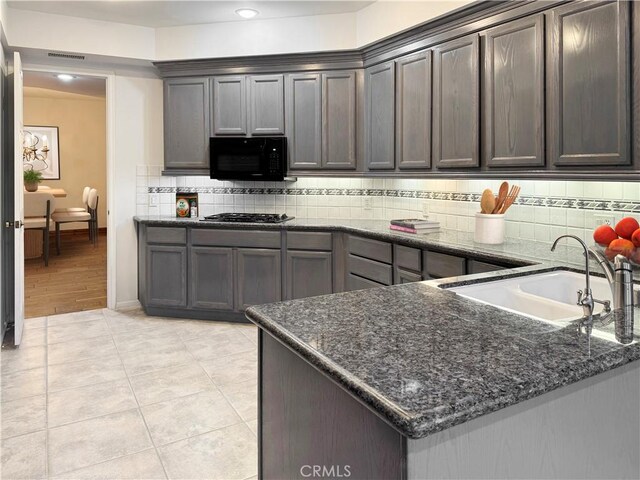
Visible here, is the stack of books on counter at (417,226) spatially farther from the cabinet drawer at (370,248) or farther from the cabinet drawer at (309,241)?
the cabinet drawer at (309,241)

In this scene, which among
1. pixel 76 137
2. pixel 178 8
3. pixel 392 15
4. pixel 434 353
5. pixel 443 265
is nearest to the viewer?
pixel 434 353

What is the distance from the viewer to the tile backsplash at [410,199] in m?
2.68

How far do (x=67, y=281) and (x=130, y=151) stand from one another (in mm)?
2246

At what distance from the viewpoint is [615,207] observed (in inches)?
100

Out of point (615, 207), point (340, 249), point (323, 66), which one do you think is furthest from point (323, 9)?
point (615, 207)

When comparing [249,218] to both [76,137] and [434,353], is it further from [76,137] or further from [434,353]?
[76,137]

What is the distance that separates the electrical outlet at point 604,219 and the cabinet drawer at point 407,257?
3.18 feet

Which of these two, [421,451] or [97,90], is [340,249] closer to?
[421,451]

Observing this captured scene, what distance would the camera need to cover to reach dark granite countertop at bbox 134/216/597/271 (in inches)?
92.0

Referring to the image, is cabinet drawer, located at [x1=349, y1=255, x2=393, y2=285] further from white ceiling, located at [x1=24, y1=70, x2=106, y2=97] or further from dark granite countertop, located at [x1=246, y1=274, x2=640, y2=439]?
white ceiling, located at [x1=24, y1=70, x2=106, y2=97]

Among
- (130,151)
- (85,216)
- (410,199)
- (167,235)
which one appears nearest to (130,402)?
(167,235)

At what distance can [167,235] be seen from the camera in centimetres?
427

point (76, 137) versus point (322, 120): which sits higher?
point (76, 137)

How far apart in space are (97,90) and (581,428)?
8020 mm
